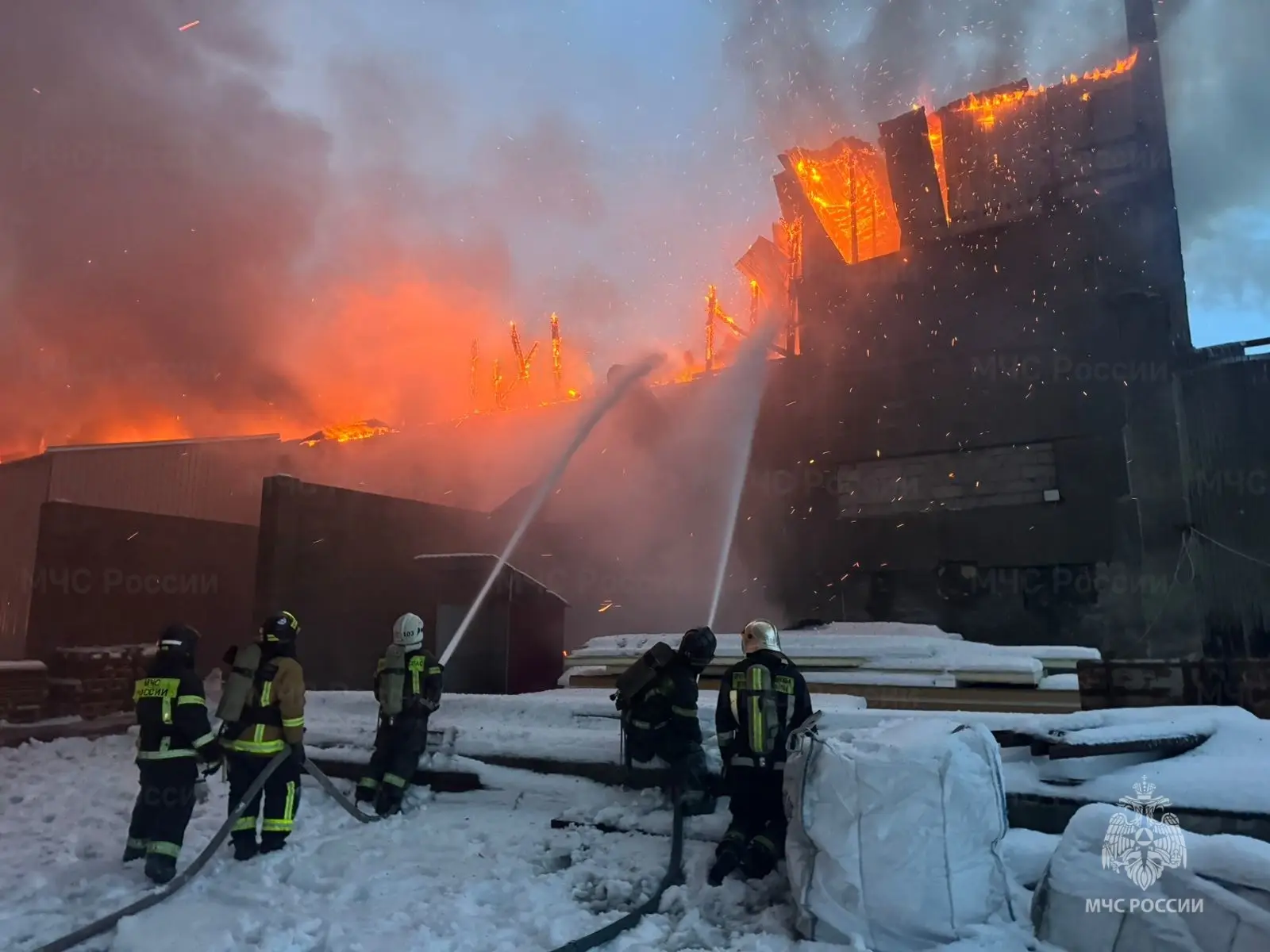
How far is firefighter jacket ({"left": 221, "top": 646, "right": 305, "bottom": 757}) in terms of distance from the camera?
5.62 meters

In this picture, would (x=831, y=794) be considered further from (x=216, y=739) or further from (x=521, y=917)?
(x=216, y=739)

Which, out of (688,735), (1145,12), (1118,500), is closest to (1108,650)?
(1118,500)

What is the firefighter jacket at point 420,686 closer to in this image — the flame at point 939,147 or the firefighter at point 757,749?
the firefighter at point 757,749

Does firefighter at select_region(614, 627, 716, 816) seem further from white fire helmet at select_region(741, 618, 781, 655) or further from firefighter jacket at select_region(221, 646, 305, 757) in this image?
firefighter jacket at select_region(221, 646, 305, 757)

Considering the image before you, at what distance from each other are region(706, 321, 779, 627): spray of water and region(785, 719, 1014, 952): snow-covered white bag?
11.4 metres

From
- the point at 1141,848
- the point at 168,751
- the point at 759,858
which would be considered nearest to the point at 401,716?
the point at 168,751

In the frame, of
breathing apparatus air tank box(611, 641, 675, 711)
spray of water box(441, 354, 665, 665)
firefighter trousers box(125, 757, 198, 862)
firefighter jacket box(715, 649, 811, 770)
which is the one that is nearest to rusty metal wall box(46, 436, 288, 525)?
spray of water box(441, 354, 665, 665)

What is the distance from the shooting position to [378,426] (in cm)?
2972

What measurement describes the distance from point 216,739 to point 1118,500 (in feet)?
46.1

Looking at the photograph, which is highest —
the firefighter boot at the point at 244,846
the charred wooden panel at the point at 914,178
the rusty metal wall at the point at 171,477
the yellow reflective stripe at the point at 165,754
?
the charred wooden panel at the point at 914,178

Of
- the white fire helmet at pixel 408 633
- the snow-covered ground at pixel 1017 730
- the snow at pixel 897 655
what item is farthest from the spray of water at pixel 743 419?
the white fire helmet at pixel 408 633

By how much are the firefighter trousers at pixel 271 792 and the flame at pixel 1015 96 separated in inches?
701

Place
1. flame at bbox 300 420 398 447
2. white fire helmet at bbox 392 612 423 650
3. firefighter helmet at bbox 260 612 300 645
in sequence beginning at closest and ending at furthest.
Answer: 1. firefighter helmet at bbox 260 612 300 645
2. white fire helmet at bbox 392 612 423 650
3. flame at bbox 300 420 398 447

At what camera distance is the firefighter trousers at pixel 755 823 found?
16.0ft
